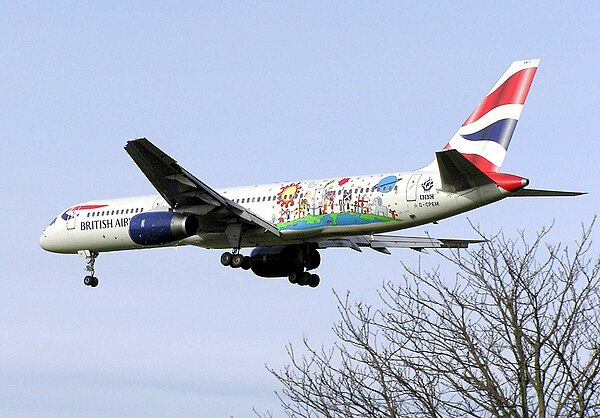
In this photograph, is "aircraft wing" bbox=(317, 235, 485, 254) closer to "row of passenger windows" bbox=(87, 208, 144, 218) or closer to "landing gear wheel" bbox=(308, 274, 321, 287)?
"landing gear wheel" bbox=(308, 274, 321, 287)

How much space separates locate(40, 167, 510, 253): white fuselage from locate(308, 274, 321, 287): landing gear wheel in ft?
9.33

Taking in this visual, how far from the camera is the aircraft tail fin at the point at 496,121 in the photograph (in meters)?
37.7

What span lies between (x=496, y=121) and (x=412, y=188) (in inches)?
159

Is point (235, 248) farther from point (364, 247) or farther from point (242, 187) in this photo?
point (364, 247)

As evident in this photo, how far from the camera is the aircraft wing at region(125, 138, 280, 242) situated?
38594mm

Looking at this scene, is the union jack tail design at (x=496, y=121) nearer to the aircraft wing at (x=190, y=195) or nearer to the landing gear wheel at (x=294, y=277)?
the aircraft wing at (x=190, y=195)

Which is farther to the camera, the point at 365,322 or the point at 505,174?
the point at 505,174

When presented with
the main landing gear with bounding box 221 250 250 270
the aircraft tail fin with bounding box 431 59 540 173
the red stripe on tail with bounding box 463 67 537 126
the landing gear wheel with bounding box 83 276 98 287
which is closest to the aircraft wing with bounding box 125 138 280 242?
the main landing gear with bounding box 221 250 250 270

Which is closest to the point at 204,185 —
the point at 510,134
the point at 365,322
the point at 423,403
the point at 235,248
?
the point at 235,248

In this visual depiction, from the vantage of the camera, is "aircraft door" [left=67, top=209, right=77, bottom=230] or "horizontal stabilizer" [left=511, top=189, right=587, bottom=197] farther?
"aircraft door" [left=67, top=209, right=77, bottom=230]

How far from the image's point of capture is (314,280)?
43.9 m

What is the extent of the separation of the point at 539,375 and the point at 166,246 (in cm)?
2781

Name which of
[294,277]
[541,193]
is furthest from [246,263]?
[541,193]

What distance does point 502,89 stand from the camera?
127ft
